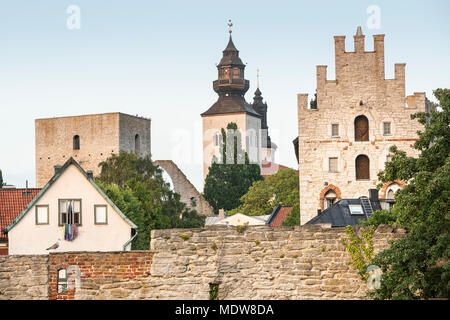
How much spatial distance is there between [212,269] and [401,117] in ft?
146

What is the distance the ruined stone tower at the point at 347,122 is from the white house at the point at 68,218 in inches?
902

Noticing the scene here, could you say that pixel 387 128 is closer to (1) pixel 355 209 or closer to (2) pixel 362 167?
(2) pixel 362 167

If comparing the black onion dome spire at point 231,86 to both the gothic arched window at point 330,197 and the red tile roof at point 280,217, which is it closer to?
the red tile roof at point 280,217

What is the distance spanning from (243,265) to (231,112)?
420ft

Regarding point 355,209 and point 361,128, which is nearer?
point 355,209

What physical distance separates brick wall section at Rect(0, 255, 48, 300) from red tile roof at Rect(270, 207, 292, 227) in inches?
2282

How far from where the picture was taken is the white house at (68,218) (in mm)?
39250

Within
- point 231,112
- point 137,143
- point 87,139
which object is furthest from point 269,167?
point 87,139

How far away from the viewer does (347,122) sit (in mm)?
61000

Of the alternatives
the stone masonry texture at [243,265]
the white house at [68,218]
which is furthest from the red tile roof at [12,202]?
the stone masonry texture at [243,265]

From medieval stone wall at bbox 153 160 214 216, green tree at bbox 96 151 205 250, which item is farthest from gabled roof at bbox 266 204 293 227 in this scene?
medieval stone wall at bbox 153 160 214 216

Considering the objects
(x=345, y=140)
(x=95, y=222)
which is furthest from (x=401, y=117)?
(x=95, y=222)

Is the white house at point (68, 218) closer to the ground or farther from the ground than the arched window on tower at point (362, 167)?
closer to the ground

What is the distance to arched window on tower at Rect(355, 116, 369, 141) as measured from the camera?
61.3 meters
